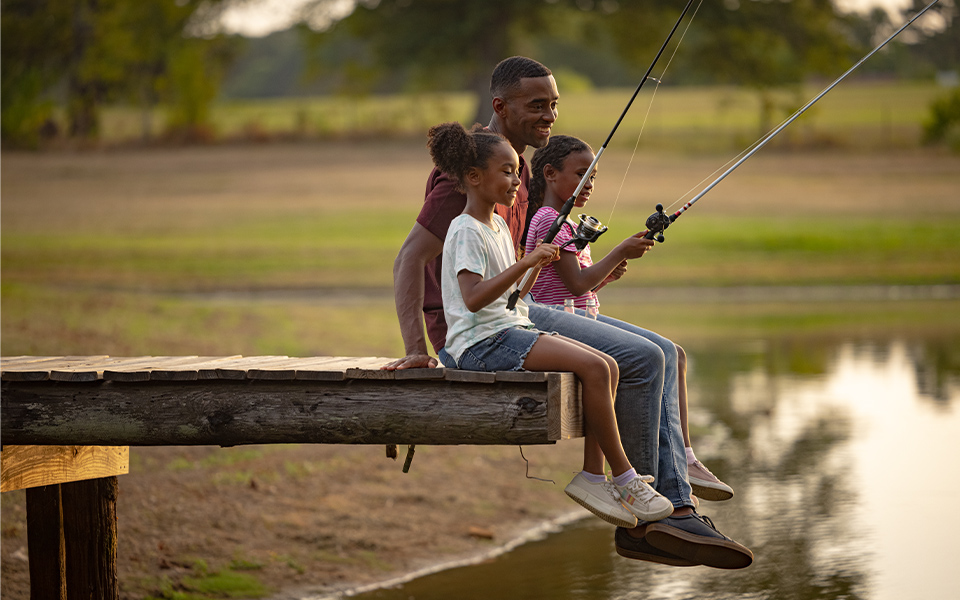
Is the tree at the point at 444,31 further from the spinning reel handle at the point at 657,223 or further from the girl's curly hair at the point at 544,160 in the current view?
the spinning reel handle at the point at 657,223

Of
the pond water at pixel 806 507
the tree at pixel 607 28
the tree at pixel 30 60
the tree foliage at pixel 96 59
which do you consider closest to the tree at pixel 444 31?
the tree at pixel 607 28

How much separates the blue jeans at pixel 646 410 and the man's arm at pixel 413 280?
0.56 meters

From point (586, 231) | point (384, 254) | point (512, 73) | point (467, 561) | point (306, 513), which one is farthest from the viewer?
point (384, 254)

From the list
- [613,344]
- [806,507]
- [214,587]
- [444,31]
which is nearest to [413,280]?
[613,344]

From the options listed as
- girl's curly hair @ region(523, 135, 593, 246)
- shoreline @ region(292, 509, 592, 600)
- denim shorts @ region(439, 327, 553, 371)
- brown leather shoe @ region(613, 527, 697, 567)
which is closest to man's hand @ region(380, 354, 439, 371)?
denim shorts @ region(439, 327, 553, 371)

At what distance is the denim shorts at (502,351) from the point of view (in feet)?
12.9

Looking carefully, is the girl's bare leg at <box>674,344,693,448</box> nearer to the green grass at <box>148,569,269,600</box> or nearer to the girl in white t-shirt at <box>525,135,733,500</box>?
the girl in white t-shirt at <box>525,135,733,500</box>

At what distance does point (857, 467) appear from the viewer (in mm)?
7457

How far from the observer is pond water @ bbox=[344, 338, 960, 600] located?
5.45 m

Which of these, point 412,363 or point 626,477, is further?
point 412,363

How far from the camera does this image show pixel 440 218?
417 centimetres

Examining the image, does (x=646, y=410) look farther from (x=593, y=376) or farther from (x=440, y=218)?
(x=440, y=218)

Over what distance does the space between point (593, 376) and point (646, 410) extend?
0.25 meters

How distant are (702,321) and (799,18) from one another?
1832cm
